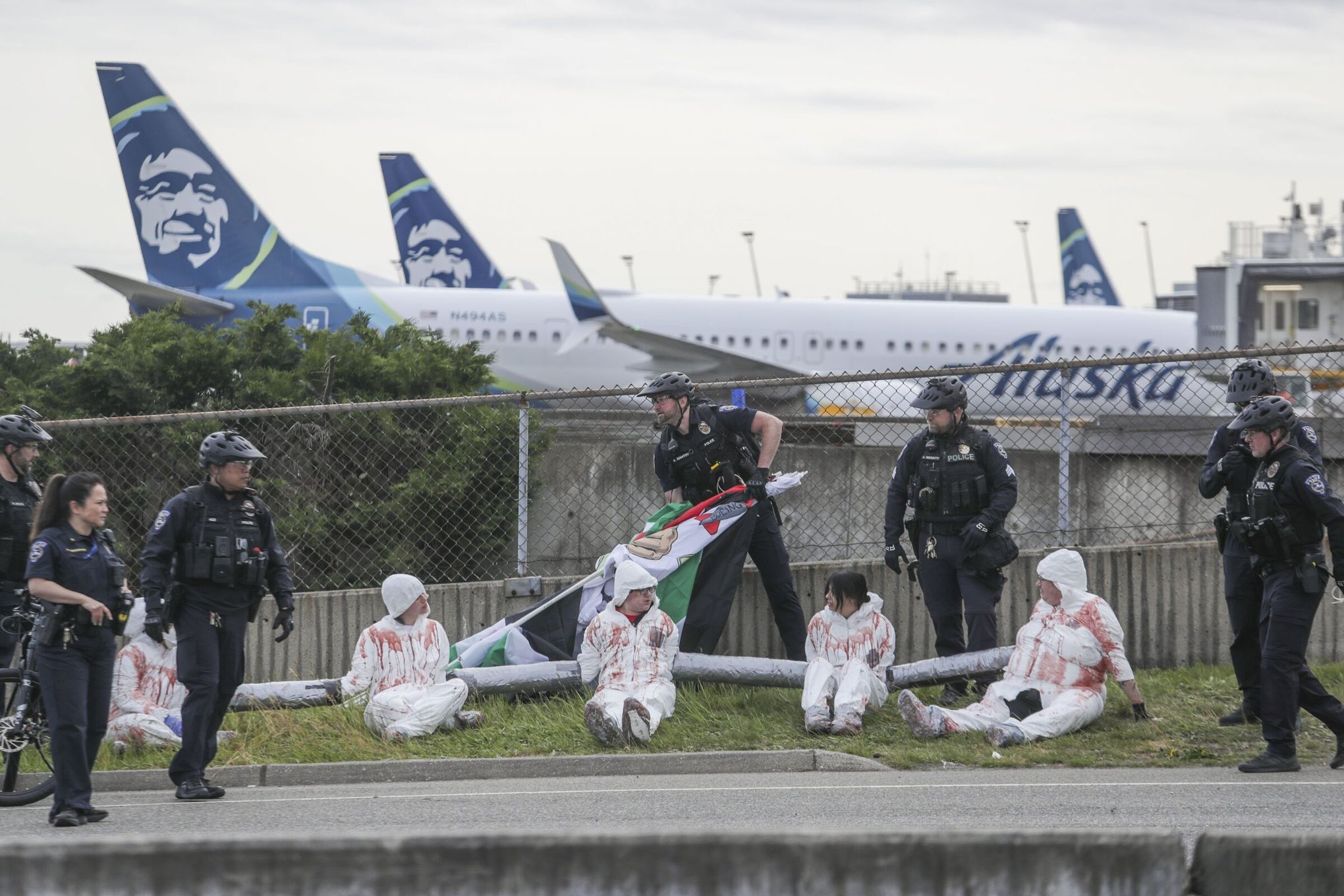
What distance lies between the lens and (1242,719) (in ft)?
27.7

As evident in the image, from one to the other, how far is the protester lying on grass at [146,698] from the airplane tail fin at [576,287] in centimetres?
1575

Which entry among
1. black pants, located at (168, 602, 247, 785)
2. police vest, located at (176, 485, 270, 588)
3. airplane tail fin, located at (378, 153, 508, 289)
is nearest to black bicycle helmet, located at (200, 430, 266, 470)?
police vest, located at (176, 485, 270, 588)

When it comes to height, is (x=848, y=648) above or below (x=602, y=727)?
above

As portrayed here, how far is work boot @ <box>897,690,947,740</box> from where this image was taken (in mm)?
8141

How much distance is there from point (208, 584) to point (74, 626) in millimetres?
671

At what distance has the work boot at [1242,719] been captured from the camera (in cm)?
841

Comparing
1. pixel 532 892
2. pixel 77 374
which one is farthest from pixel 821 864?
pixel 77 374

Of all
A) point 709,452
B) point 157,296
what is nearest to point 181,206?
point 157,296

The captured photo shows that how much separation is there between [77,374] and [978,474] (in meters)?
9.20

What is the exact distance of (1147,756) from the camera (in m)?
7.89

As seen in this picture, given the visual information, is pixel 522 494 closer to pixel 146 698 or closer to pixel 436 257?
pixel 146 698

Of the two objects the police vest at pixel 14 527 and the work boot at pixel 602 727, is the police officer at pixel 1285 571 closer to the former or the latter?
the work boot at pixel 602 727

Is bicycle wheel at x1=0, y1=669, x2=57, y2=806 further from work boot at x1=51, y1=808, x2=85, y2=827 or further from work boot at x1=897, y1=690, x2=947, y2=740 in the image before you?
work boot at x1=897, y1=690, x2=947, y2=740

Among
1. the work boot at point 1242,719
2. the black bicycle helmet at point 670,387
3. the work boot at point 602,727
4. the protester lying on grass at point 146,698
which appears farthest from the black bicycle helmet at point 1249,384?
the protester lying on grass at point 146,698
